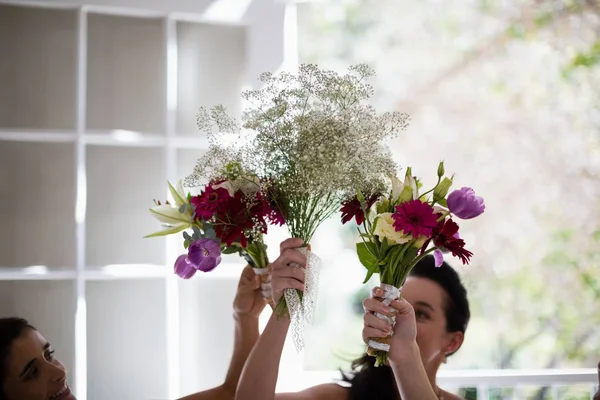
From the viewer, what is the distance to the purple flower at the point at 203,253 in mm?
1369

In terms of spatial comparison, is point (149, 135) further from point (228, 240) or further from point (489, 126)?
point (489, 126)

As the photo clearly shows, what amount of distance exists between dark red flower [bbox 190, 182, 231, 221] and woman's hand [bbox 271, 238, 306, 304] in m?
0.17

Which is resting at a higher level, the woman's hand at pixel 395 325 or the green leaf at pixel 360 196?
the green leaf at pixel 360 196

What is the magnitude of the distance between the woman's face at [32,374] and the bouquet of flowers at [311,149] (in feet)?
2.19

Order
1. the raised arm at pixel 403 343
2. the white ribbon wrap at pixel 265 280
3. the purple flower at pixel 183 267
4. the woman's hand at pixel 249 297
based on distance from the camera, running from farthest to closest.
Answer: the woman's hand at pixel 249 297
the white ribbon wrap at pixel 265 280
the purple flower at pixel 183 267
the raised arm at pixel 403 343

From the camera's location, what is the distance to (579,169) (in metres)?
4.91

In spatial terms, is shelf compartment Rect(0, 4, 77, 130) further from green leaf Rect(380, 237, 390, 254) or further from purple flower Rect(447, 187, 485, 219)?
purple flower Rect(447, 187, 485, 219)

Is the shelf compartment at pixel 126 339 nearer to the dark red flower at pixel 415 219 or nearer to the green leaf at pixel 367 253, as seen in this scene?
the green leaf at pixel 367 253

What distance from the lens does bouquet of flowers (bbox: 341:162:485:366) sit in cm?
126

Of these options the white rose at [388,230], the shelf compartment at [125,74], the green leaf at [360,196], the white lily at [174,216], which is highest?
the shelf compartment at [125,74]

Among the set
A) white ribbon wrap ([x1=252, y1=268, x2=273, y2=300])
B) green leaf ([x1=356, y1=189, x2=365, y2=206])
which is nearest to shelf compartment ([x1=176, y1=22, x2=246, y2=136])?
white ribbon wrap ([x1=252, y1=268, x2=273, y2=300])

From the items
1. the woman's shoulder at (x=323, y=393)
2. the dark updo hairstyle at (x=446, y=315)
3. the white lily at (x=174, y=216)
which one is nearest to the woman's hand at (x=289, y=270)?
the white lily at (x=174, y=216)

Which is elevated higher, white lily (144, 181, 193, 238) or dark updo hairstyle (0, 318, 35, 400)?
white lily (144, 181, 193, 238)

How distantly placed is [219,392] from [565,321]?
13.4 ft
